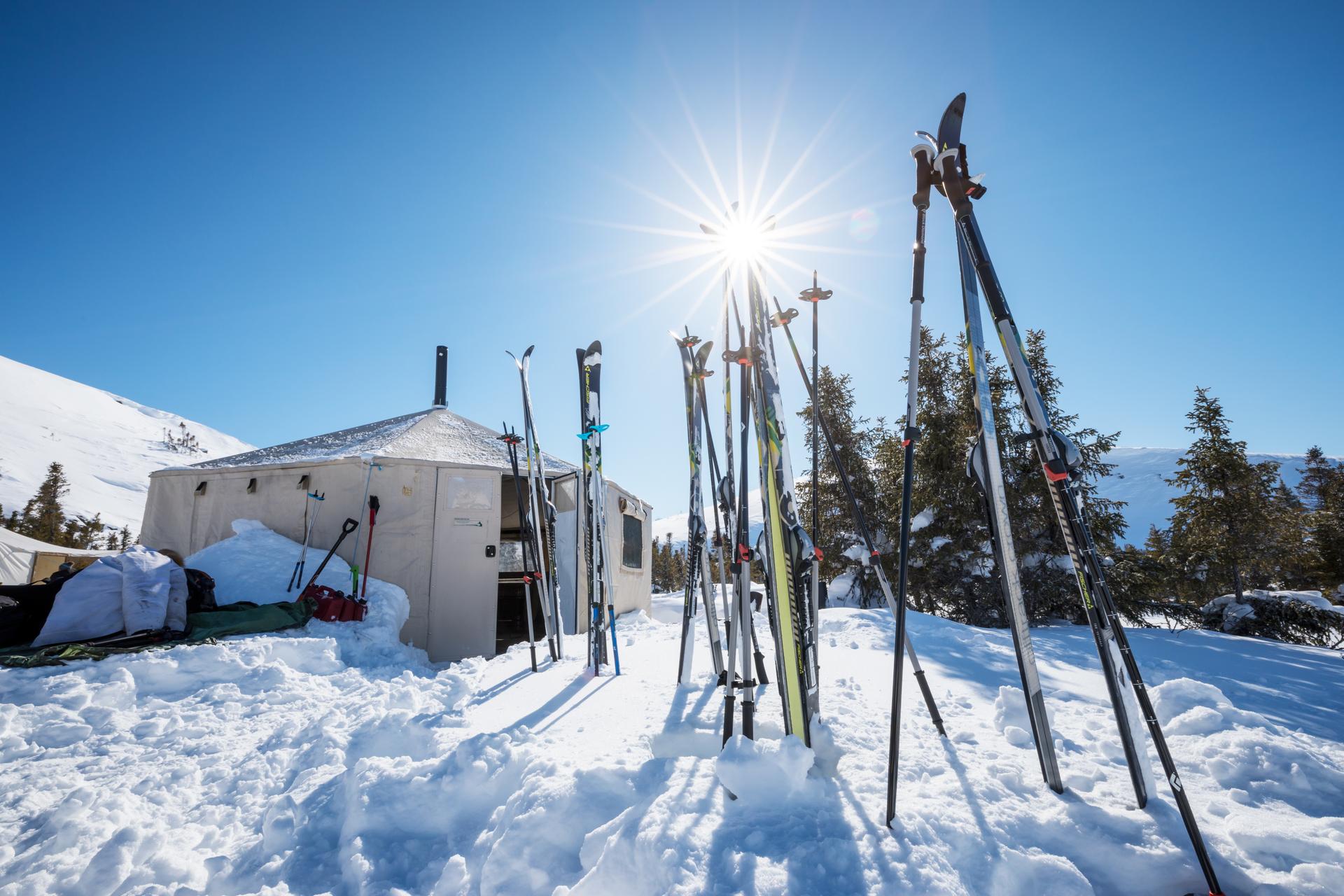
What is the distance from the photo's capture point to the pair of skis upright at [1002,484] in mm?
1782

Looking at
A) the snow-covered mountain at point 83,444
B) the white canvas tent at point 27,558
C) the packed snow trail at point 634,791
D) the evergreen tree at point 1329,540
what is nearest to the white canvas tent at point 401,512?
the packed snow trail at point 634,791

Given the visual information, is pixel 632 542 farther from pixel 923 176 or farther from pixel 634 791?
pixel 923 176

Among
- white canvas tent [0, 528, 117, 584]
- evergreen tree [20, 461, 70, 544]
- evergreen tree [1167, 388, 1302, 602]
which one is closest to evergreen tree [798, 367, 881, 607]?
evergreen tree [1167, 388, 1302, 602]

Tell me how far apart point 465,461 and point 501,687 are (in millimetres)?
4479

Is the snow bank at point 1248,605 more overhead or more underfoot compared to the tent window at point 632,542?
more underfoot

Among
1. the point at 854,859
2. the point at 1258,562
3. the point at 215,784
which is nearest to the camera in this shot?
the point at 854,859

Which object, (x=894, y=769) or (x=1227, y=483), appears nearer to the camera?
(x=894, y=769)

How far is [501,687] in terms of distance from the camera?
4234mm

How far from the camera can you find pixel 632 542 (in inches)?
449

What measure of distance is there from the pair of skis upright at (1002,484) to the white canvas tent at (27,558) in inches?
785

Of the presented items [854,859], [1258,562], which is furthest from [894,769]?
[1258,562]

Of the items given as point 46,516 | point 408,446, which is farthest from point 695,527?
point 46,516

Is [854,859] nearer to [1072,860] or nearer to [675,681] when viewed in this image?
[1072,860]

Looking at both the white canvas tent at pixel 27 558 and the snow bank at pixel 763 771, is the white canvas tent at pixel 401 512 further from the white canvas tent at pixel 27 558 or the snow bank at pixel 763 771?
the white canvas tent at pixel 27 558
